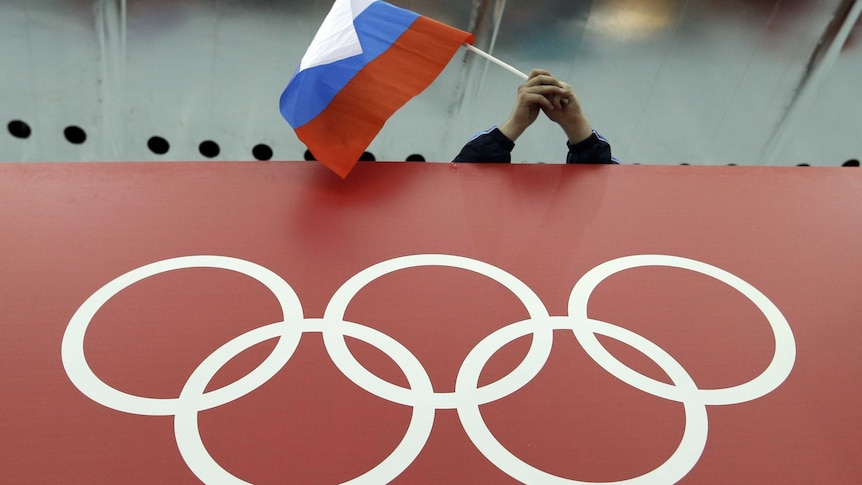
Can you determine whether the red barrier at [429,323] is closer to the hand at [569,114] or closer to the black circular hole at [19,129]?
the hand at [569,114]

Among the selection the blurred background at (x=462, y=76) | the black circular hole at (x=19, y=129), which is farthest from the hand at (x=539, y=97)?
the black circular hole at (x=19, y=129)

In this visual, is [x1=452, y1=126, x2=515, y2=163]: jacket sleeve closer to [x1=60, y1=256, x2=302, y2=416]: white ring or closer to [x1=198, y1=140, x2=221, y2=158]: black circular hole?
[x1=60, y1=256, x2=302, y2=416]: white ring

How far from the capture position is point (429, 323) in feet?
7.23

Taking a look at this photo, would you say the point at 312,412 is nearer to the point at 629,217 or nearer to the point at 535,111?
the point at 629,217

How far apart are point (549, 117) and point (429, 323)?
1.04 meters

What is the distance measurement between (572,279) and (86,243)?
1495mm

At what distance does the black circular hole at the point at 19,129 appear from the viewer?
4520 mm

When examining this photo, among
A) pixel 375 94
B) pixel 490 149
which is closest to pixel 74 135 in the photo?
pixel 375 94

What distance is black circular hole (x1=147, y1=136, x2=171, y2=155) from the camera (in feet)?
15.4

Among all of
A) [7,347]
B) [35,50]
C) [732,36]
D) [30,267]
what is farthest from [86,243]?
[732,36]

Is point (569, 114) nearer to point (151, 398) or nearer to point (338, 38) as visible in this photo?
point (338, 38)

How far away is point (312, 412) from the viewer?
1.97m

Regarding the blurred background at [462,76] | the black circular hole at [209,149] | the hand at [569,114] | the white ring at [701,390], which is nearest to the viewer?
the white ring at [701,390]

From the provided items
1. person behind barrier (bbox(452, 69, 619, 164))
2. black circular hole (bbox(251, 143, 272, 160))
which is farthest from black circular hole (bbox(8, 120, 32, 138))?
person behind barrier (bbox(452, 69, 619, 164))
